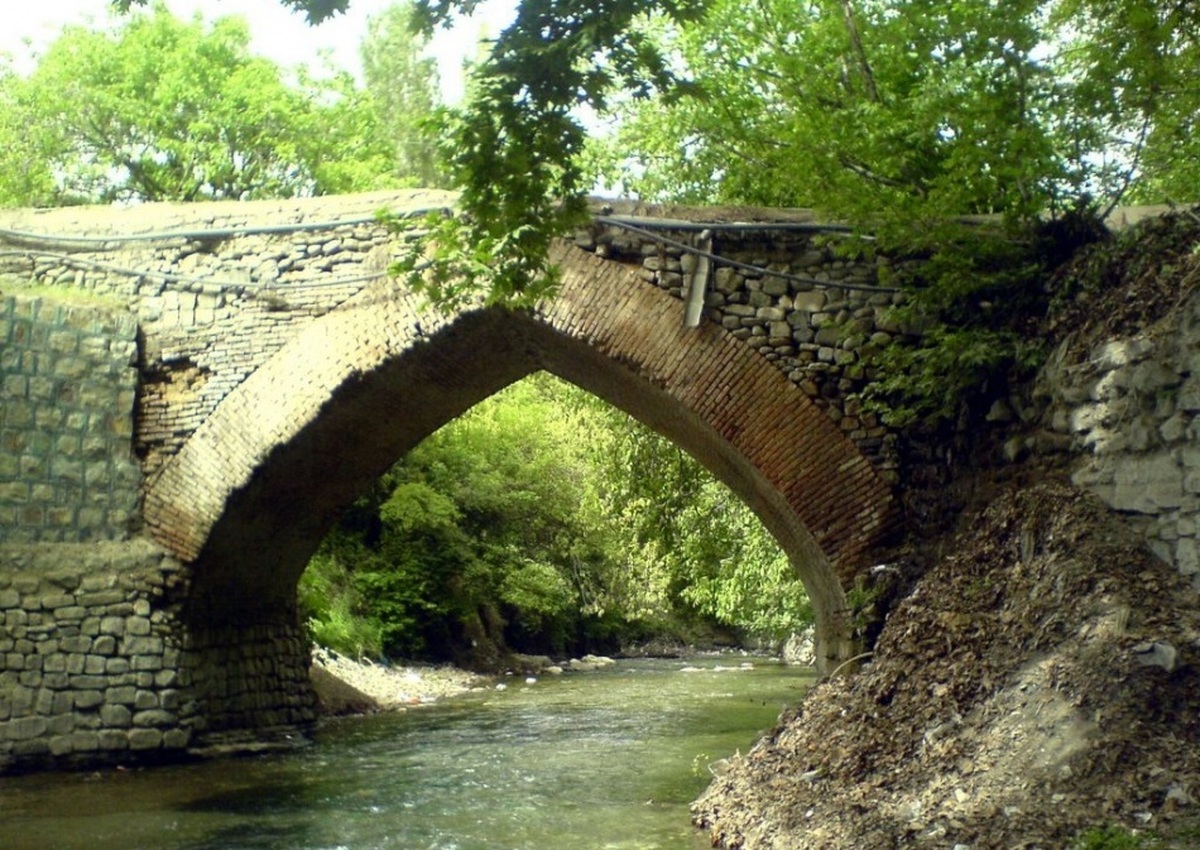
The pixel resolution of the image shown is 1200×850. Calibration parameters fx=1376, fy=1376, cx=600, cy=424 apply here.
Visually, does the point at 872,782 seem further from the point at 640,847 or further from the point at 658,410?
the point at 658,410

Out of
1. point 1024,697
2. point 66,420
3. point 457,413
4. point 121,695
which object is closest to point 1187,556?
point 1024,697

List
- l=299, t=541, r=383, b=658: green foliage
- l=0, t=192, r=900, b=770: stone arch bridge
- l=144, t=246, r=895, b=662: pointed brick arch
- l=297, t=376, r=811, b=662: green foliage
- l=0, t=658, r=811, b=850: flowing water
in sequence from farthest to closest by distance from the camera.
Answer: l=299, t=541, r=383, b=658: green foliage < l=297, t=376, r=811, b=662: green foliage < l=0, t=192, r=900, b=770: stone arch bridge < l=144, t=246, r=895, b=662: pointed brick arch < l=0, t=658, r=811, b=850: flowing water

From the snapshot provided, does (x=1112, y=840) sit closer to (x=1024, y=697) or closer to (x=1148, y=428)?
(x=1024, y=697)

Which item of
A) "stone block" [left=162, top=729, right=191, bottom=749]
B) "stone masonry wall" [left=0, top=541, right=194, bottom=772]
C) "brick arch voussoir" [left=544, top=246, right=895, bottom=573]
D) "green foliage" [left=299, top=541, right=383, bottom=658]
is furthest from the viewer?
"green foliage" [left=299, top=541, right=383, bottom=658]

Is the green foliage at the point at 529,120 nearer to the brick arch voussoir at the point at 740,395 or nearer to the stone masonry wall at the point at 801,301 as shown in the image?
the brick arch voussoir at the point at 740,395

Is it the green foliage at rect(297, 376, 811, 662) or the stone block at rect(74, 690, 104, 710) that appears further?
the green foliage at rect(297, 376, 811, 662)

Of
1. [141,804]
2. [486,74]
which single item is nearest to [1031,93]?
[486,74]

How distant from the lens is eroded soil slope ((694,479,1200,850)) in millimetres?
4762

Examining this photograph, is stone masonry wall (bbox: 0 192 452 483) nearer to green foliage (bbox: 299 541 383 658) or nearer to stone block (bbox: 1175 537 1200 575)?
green foliage (bbox: 299 541 383 658)

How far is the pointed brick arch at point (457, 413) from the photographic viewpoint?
27.4ft

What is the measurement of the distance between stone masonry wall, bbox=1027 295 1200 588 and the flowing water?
2531 mm

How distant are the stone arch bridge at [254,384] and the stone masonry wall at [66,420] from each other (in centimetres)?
1

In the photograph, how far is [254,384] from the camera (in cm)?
972

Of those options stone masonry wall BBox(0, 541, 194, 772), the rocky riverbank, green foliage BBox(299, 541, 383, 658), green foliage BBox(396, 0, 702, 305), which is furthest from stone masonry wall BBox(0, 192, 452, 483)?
green foliage BBox(299, 541, 383, 658)
